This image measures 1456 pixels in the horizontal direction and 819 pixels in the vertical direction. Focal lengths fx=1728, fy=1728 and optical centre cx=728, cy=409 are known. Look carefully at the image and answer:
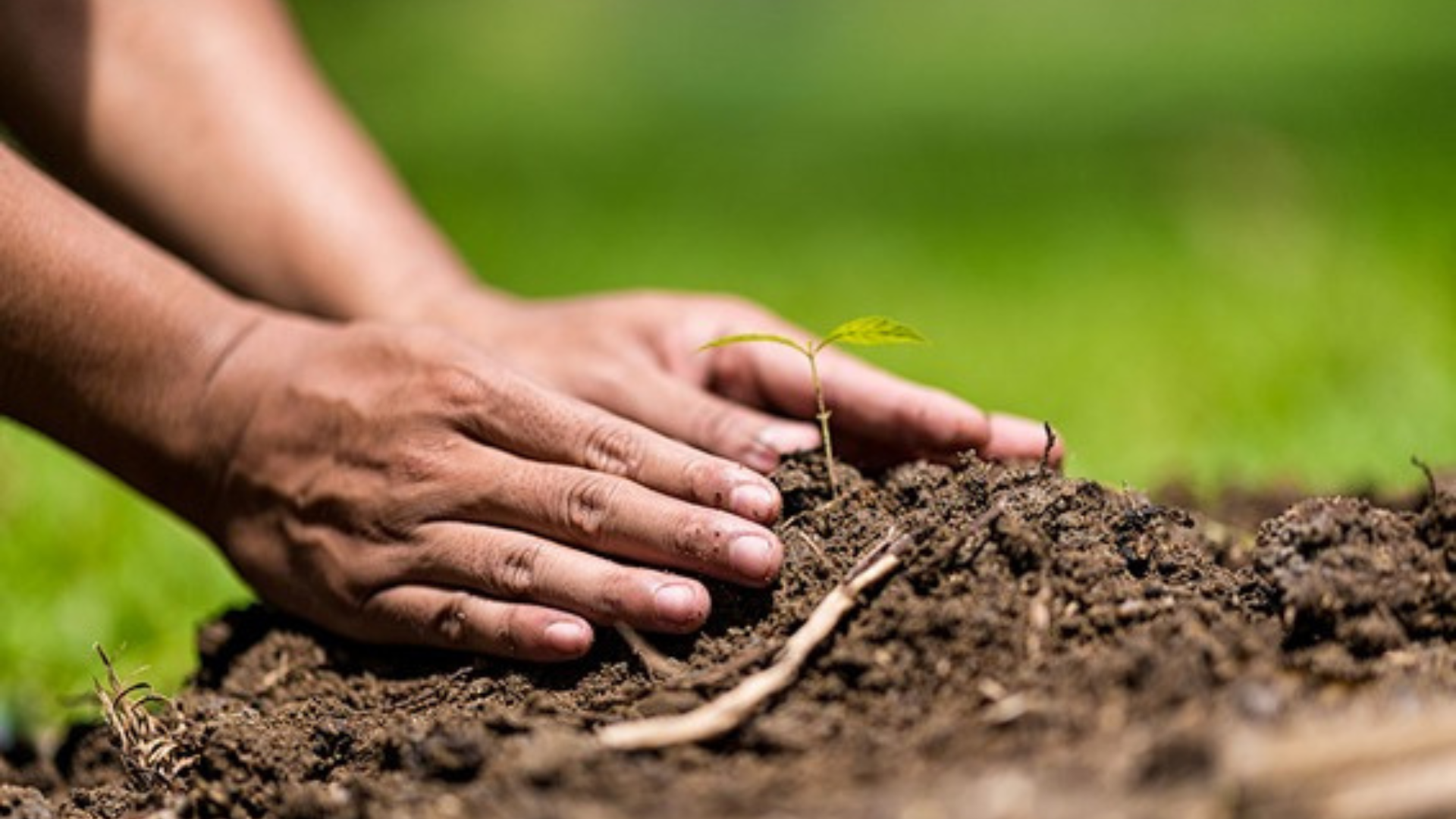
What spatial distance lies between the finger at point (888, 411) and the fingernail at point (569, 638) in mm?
672

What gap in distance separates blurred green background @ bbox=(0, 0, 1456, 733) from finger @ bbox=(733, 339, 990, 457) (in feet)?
3.32

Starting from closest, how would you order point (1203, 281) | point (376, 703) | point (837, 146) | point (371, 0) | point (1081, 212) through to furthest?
point (376, 703) < point (1203, 281) < point (1081, 212) < point (837, 146) < point (371, 0)

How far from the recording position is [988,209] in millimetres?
8703

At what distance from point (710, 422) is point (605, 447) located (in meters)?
0.37

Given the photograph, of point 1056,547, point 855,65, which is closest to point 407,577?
point 1056,547

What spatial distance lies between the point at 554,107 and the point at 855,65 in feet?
11.4

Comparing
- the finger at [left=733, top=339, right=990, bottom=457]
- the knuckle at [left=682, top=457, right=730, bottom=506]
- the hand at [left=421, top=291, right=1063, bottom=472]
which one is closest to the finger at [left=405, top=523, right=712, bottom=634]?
the knuckle at [left=682, top=457, right=730, bottom=506]

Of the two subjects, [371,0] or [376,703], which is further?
[371,0]

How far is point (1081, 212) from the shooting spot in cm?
831

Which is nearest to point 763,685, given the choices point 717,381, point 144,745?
point 144,745

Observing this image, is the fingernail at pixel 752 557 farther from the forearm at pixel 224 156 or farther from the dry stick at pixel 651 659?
the forearm at pixel 224 156

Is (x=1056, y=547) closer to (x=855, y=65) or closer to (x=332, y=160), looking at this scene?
(x=332, y=160)

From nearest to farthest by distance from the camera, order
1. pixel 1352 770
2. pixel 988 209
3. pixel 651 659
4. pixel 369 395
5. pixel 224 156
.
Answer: pixel 1352 770 < pixel 651 659 < pixel 369 395 < pixel 224 156 < pixel 988 209

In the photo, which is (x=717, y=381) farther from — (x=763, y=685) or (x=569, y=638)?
(x=763, y=685)
